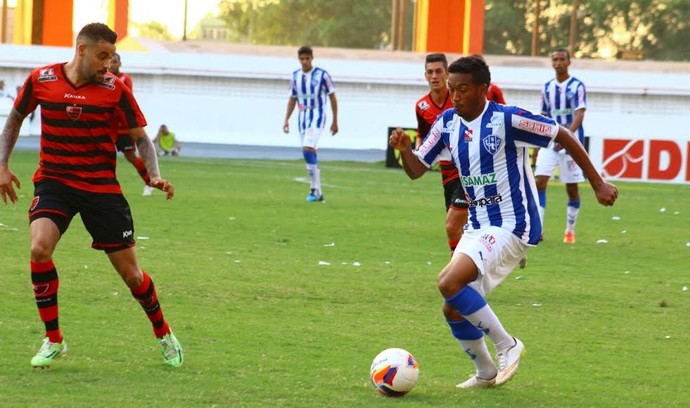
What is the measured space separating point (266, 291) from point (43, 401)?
13.4 feet

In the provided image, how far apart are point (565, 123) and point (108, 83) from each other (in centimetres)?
957

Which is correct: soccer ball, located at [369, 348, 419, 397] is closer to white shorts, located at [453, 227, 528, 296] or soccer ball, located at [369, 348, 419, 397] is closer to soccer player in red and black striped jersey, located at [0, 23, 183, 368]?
white shorts, located at [453, 227, 528, 296]

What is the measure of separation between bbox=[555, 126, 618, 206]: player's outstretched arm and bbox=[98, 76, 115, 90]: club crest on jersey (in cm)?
244

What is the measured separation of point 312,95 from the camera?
20094mm

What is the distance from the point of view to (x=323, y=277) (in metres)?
11.0

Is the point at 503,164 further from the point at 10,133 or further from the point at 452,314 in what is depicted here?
the point at 10,133

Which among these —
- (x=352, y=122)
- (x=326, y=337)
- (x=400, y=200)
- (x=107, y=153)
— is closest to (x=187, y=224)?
(x=400, y=200)

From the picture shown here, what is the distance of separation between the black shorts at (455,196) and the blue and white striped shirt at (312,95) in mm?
9959

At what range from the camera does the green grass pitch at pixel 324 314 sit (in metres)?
6.62

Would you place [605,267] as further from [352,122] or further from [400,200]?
[352,122]

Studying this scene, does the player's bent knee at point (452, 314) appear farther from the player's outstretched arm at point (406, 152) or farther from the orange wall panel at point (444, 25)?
the orange wall panel at point (444, 25)

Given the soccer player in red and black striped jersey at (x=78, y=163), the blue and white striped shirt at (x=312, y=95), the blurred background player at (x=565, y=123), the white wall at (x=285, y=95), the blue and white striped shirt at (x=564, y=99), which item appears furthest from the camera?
the white wall at (x=285, y=95)

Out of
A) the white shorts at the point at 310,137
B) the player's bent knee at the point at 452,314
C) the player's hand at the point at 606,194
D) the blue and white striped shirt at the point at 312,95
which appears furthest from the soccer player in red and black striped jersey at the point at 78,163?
the blue and white striped shirt at the point at 312,95

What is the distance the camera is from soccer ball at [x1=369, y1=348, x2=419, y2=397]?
644 cm
